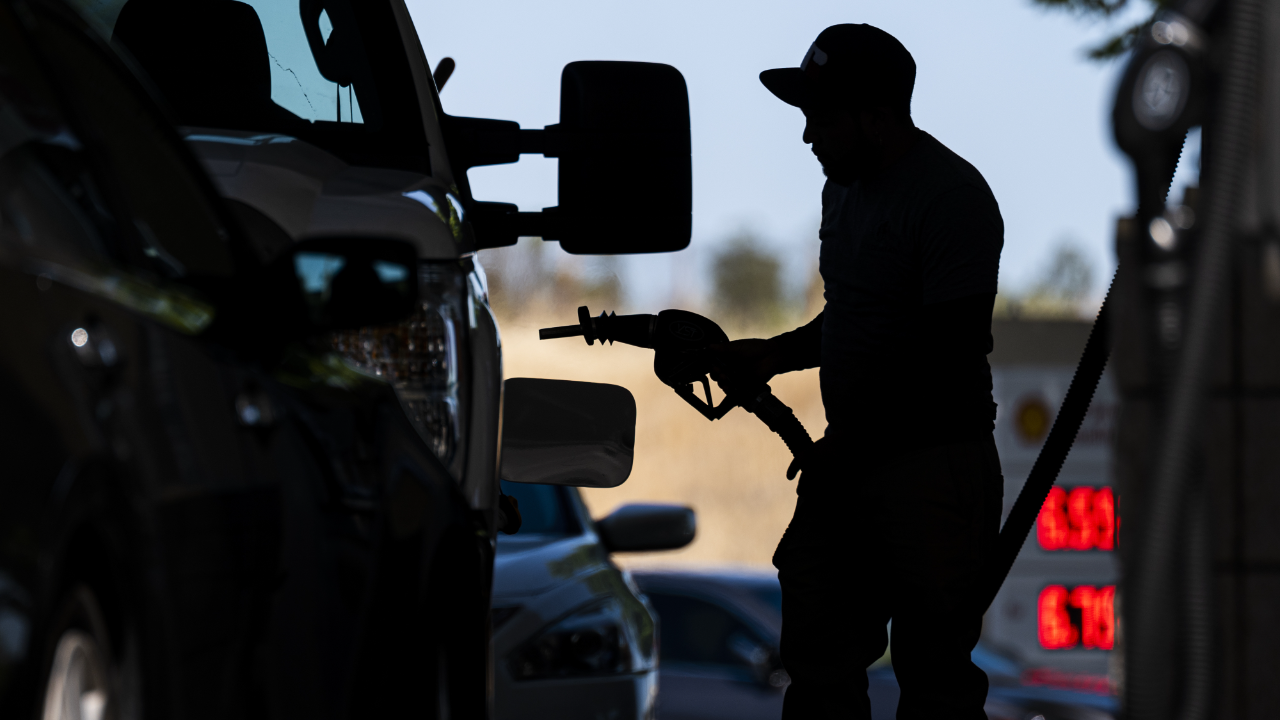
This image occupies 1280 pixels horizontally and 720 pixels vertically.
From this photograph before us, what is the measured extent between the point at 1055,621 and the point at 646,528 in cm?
1279

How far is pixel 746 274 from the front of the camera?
56531mm

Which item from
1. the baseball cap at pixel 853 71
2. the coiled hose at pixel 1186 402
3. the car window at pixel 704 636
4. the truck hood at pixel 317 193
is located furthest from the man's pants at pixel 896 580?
the car window at pixel 704 636

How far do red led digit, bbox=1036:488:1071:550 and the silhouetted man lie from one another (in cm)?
1322

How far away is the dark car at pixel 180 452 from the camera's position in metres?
1.93

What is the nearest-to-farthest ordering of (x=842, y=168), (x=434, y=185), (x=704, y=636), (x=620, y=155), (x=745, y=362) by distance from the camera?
(x=434, y=185) < (x=620, y=155) < (x=842, y=168) < (x=745, y=362) < (x=704, y=636)

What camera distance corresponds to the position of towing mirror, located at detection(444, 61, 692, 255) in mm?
4293

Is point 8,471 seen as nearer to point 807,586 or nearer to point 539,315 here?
point 807,586

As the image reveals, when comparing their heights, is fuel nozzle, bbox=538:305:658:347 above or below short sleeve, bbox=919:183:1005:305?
below

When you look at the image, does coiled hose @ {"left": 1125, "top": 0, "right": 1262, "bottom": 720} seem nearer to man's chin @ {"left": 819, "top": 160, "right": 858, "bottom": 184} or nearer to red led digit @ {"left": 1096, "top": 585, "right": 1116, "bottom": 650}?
man's chin @ {"left": 819, "top": 160, "right": 858, "bottom": 184}

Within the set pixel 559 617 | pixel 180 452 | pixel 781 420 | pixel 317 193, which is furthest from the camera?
pixel 559 617

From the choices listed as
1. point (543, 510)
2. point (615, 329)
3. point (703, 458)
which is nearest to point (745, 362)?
point (615, 329)

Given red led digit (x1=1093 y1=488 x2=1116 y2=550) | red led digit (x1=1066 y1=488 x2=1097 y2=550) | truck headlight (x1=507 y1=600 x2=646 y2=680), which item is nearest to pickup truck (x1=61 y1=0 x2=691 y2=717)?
truck headlight (x1=507 y1=600 x2=646 y2=680)

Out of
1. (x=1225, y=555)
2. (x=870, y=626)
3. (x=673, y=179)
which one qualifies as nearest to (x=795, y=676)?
(x=870, y=626)

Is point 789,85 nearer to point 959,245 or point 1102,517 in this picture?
point 959,245
